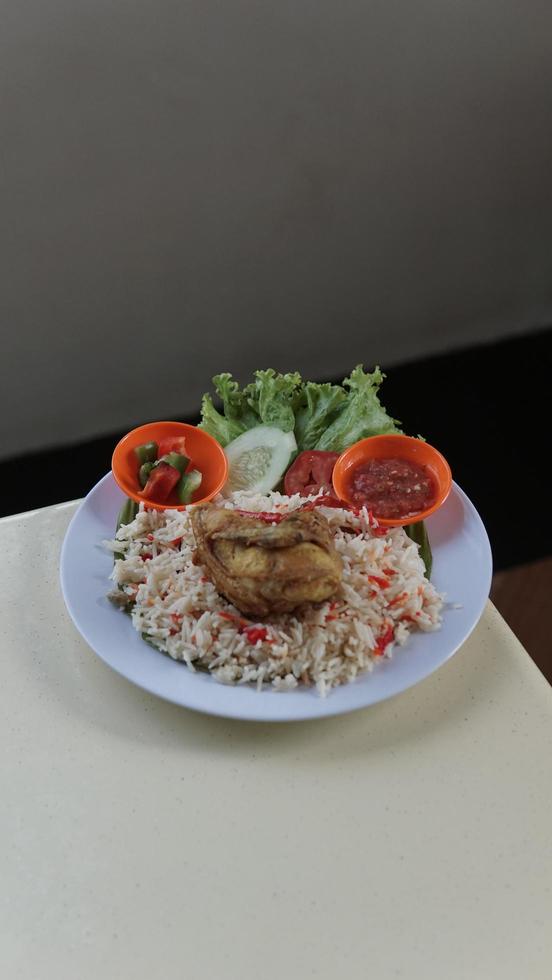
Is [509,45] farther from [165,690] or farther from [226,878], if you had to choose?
[226,878]

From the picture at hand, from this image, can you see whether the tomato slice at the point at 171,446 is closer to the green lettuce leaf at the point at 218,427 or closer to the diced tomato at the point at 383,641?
the green lettuce leaf at the point at 218,427

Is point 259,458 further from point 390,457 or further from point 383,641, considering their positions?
point 383,641

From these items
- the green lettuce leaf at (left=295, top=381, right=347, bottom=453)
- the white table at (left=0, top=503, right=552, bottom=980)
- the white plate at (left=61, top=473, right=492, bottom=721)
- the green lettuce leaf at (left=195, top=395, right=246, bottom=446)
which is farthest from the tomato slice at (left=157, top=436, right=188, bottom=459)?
the white table at (left=0, top=503, right=552, bottom=980)

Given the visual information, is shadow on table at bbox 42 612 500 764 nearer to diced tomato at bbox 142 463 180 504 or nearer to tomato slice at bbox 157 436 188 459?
diced tomato at bbox 142 463 180 504

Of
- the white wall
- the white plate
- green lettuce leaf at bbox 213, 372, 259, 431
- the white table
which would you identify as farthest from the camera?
the white wall

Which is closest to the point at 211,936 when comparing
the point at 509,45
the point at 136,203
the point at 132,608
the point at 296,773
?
the point at 296,773

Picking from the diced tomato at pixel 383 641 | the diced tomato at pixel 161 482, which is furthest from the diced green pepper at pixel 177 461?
the diced tomato at pixel 383 641
